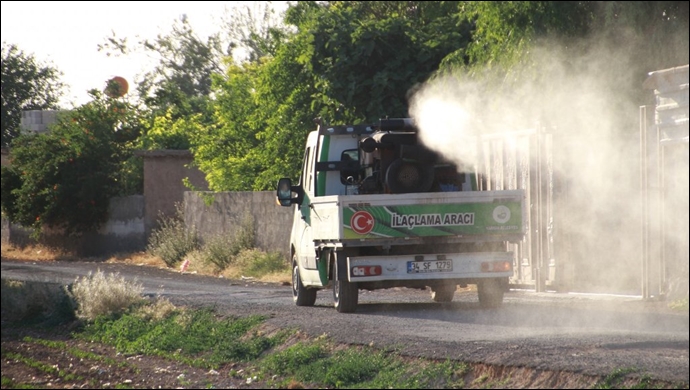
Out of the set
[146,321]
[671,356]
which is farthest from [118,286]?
[671,356]

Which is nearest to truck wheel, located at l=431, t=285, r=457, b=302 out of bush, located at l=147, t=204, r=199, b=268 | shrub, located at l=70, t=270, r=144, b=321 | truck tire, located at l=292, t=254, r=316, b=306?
truck tire, located at l=292, t=254, r=316, b=306

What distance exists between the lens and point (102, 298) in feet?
50.0

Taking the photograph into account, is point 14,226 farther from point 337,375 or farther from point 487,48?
point 337,375

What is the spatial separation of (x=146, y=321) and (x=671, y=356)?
825 cm

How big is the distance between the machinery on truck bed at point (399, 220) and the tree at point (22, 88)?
642 inches

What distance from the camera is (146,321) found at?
14.5 m

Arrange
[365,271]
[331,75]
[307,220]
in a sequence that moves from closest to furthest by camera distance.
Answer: [365,271], [307,220], [331,75]

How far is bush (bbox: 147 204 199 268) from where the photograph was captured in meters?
28.0

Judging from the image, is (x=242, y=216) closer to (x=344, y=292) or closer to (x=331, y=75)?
(x=331, y=75)

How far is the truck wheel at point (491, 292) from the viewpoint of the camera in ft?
43.8

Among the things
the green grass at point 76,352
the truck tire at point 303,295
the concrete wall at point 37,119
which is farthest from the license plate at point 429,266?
the concrete wall at point 37,119

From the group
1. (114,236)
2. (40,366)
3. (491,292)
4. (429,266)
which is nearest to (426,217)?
(429,266)

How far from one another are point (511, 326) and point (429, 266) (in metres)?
1.91

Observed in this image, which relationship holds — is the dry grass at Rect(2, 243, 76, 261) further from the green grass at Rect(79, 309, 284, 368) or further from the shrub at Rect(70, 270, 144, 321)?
the green grass at Rect(79, 309, 284, 368)
